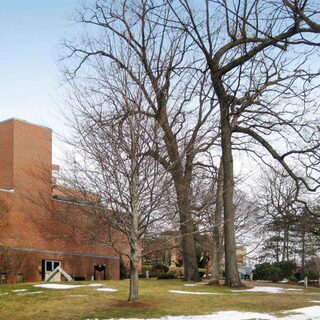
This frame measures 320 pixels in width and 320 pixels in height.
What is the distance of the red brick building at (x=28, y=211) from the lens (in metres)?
35.2

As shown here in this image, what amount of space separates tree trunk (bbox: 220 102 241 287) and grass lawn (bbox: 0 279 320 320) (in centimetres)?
589

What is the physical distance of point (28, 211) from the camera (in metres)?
37.3

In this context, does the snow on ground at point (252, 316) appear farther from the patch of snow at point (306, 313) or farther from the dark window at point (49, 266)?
the dark window at point (49, 266)

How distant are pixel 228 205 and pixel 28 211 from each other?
18036 millimetres

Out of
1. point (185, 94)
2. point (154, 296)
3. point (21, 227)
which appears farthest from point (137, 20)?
point (21, 227)

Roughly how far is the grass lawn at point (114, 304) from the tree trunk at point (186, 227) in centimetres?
203

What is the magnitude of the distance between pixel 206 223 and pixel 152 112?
Answer: 8098 mm

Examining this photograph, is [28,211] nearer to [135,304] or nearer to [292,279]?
[292,279]

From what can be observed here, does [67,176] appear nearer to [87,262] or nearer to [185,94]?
[185,94]

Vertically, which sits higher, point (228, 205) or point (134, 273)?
point (228, 205)

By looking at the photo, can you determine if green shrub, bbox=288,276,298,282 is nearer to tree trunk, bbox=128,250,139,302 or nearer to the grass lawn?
the grass lawn

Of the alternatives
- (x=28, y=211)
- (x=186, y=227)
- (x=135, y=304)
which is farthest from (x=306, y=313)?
(x=28, y=211)

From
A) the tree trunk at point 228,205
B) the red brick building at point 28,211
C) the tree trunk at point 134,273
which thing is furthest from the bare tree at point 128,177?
the red brick building at point 28,211

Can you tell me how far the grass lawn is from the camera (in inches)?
522
